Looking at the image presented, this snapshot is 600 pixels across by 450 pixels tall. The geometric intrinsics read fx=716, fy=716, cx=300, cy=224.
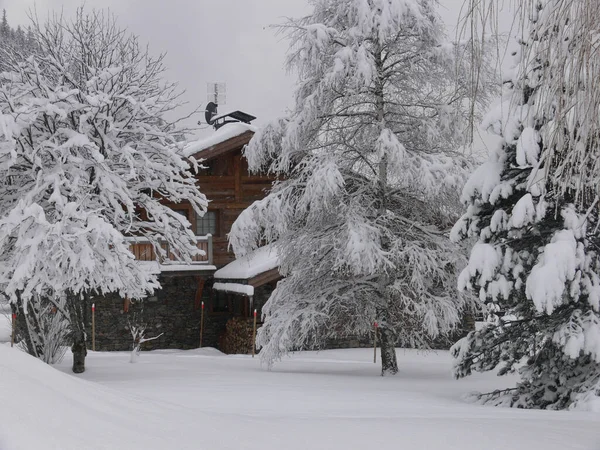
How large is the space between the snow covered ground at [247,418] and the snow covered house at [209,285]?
8.85 metres

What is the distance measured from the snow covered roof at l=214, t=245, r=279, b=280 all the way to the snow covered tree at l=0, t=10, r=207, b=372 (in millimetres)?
5497

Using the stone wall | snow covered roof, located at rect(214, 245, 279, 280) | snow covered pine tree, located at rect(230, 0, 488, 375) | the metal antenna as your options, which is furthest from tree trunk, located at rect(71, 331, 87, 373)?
the metal antenna

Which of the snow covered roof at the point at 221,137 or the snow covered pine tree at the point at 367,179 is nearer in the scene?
the snow covered pine tree at the point at 367,179

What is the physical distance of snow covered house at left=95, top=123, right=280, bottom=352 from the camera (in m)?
22.5

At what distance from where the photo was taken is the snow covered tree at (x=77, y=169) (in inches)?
500

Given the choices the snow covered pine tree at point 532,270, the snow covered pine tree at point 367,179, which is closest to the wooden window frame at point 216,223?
the snow covered pine tree at point 367,179

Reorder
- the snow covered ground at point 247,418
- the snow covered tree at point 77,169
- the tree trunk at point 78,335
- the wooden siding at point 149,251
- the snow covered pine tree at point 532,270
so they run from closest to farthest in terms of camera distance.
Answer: the snow covered ground at point 247,418, the snow covered pine tree at point 532,270, the snow covered tree at point 77,169, the tree trunk at point 78,335, the wooden siding at point 149,251

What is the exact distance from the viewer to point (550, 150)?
4523mm

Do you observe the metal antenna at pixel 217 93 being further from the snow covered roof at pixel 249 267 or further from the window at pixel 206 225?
the snow covered roof at pixel 249 267

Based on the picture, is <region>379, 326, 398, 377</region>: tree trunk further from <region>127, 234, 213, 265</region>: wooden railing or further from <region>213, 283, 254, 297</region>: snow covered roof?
<region>127, 234, 213, 265</region>: wooden railing

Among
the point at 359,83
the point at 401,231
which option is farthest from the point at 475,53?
the point at 401,231

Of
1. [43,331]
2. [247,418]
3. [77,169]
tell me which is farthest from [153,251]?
[247,418]

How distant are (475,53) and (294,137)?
10300 millimetres

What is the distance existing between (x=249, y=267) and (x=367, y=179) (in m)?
6.82
